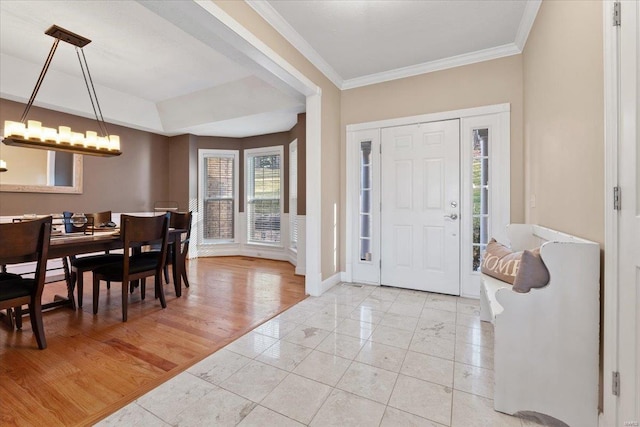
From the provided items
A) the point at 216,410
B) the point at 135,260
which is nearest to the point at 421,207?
the point at 216,410

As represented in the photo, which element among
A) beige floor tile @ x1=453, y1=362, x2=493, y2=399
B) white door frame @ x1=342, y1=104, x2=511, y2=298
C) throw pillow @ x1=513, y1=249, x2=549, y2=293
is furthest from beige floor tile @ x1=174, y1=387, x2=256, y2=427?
white door frame @ x1=342, y1=104, x2=511, y2=298

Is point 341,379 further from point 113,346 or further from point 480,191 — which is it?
point 480,191

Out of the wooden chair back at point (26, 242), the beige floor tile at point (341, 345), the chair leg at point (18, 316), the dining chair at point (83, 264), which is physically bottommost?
the beige floor tile at point (341, 345)

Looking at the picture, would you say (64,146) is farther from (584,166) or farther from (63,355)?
(584,166)

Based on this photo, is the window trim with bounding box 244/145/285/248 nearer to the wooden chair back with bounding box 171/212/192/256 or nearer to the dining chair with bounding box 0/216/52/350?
the wooden chair back with bounding box 171/212/192/256

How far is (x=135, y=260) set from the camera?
2.90 meters

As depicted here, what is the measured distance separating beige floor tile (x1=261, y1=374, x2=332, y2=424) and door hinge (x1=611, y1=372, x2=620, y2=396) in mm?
1305

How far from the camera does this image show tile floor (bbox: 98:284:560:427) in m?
1.40

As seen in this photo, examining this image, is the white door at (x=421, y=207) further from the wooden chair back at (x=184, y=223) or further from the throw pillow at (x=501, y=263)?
→ the wooden chair back at (x=184, y=223)

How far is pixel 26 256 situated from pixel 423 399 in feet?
8.91

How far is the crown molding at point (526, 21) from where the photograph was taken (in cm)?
230

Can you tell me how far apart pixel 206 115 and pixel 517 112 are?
4371 mm

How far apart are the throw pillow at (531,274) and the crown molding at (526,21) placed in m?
2.18

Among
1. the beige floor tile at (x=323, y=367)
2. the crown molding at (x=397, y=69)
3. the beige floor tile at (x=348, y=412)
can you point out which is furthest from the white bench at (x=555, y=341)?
the crown molding at (x=397, y=69)
